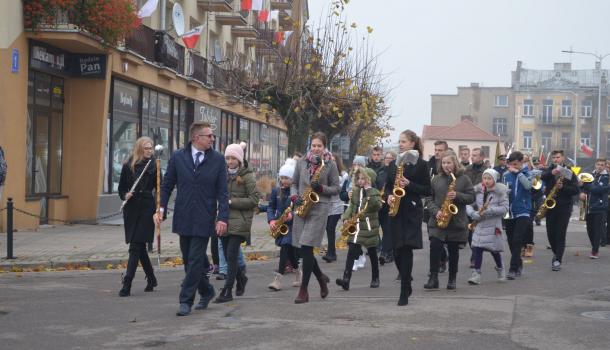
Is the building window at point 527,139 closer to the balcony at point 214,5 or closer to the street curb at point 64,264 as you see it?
the balcony at point 214,5

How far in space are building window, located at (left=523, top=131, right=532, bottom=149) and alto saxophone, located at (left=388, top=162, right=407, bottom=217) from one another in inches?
3675

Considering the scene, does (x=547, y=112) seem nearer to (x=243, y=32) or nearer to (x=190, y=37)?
(x=243, y=32)

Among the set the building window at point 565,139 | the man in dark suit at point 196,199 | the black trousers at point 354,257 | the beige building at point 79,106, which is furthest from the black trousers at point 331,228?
the building window at point 565,139

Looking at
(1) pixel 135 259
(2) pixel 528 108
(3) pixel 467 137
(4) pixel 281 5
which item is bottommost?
(1) pixel 135 259

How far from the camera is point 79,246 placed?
16344mm

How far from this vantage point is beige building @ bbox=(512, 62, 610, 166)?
321 ft

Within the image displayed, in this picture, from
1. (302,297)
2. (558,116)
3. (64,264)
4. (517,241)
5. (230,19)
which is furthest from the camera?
(558,116)

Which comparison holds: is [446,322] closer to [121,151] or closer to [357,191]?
[357,191]

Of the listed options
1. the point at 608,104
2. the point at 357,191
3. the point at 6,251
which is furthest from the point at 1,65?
the point at 608,104

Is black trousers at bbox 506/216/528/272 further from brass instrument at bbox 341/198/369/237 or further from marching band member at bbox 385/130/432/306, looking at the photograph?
marching band member at bbox 385/130/432/306

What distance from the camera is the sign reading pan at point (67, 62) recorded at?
19.5 metres

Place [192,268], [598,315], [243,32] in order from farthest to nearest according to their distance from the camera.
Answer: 1. [243,32]
2. [598,315]
3. [192,268]

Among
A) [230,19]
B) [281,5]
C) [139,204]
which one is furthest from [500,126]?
[139,204]

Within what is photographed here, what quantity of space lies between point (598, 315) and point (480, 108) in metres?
103
